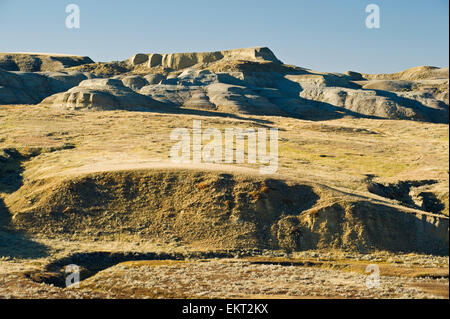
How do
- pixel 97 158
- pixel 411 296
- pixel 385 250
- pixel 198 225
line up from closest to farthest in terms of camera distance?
pixel 411 296 → pixel 385 250 → pixel 198 225 → pixel 97 158

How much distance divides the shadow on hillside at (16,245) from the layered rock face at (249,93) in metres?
67.8

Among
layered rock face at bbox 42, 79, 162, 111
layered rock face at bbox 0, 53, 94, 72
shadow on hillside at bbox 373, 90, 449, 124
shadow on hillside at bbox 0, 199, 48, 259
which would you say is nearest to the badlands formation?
shadow on hillside at bbox 0, 199, 48, 259

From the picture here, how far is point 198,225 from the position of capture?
4175 cm

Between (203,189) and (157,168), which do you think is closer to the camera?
(203,189)

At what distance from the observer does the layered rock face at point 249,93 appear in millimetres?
122500

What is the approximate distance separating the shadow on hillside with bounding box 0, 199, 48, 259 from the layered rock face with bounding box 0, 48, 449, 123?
222 ft

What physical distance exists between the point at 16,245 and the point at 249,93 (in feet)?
373

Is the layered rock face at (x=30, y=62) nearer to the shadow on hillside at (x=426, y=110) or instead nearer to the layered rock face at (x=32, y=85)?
the layered rock face at (x=32, y=85)

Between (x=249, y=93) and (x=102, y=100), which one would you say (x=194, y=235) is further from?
(x=249, y=93)

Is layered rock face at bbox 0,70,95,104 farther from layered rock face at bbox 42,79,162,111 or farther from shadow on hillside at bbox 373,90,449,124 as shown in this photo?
shadow on hillside at bbox 373,90,449,124

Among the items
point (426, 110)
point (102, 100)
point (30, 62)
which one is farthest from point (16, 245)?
point (30, 62)
